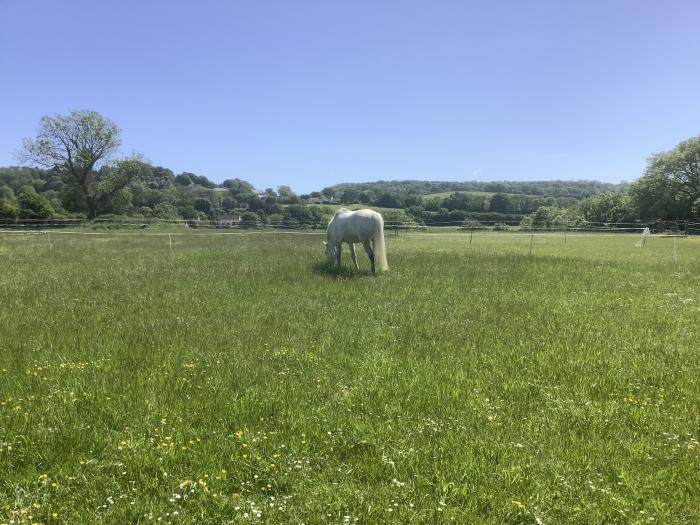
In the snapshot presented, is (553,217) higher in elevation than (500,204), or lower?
lower

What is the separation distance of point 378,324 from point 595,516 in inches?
214

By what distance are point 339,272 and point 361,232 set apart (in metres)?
1.71

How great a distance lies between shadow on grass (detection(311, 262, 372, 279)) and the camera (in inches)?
583

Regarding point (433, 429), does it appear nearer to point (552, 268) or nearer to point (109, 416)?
point (109, 416)

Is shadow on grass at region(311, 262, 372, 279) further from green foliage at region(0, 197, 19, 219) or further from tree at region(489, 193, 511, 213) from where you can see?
tree at region(489, 193, 511, 213)

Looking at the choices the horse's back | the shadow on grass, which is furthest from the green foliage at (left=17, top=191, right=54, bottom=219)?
the horse's back

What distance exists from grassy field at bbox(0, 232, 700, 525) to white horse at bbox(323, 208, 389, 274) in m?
5.70

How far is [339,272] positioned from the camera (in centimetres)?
1561

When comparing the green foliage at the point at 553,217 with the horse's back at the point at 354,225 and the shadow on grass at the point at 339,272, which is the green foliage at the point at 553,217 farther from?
the shadow on grass at the point at 339,272

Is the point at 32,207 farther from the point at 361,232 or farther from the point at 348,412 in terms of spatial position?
the point at 348,412

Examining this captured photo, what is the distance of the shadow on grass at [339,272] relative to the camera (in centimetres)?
1481

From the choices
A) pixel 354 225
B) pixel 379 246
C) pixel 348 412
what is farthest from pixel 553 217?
pixel 348 412

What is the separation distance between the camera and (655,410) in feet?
15.9

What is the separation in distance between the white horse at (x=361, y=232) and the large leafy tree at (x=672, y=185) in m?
75.1
